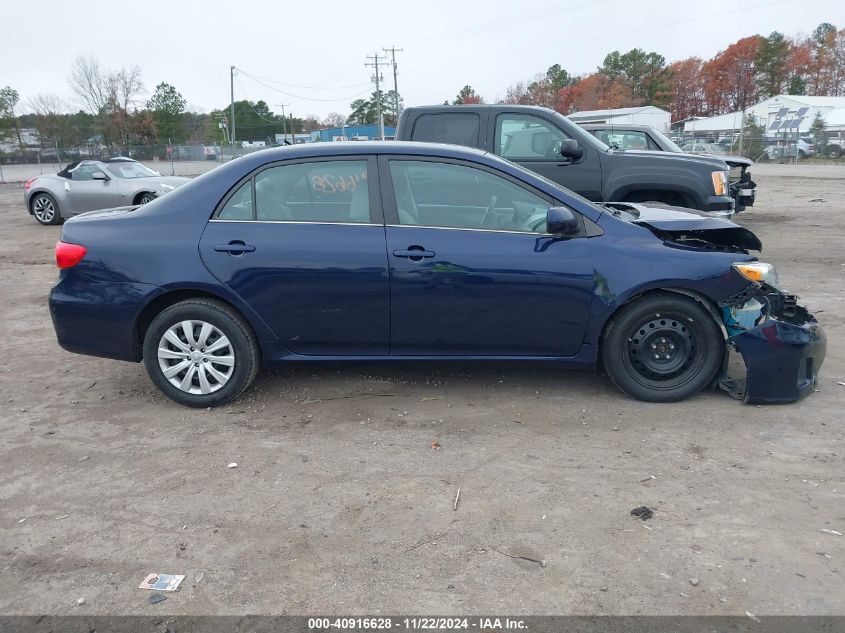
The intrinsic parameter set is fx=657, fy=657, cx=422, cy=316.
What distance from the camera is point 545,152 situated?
800 cm

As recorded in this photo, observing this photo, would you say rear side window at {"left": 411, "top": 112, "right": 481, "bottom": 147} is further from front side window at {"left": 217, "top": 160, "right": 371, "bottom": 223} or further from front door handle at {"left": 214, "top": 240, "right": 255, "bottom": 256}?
front door handle at {"left": 214, "top": 240, "right": 255, "bottom": 256}

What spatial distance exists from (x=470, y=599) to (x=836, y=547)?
166cm

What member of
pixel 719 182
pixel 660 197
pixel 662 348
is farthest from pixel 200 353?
pixel 719 182

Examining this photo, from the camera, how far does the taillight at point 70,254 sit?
446cm

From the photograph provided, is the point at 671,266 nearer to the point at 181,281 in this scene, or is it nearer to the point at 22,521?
the point at 181,281

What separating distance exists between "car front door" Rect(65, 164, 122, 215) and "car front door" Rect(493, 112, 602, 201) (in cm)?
990

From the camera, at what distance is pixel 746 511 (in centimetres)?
319

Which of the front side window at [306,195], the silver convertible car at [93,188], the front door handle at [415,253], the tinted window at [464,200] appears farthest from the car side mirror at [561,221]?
the silver convertible car at [93,188]

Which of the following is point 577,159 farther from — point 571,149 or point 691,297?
point 691,297

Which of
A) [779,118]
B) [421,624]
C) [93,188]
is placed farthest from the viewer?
[779,118]

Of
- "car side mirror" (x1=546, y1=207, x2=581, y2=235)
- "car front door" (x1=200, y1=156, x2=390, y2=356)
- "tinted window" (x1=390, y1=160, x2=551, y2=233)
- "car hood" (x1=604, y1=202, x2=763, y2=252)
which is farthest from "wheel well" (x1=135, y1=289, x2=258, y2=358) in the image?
"car hood" (x1=604, y1=202, x2=763, y2=252)

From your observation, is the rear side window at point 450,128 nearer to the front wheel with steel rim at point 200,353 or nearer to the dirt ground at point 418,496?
the dirt ground at point 418,496

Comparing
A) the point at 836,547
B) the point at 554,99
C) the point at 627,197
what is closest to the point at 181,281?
the point at 836,547

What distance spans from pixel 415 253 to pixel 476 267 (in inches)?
16.1
